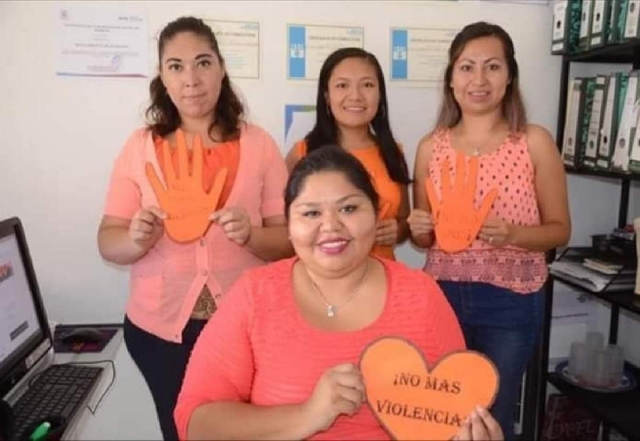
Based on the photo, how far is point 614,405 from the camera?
2270 mm

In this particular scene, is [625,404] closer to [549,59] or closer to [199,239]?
[549,59]

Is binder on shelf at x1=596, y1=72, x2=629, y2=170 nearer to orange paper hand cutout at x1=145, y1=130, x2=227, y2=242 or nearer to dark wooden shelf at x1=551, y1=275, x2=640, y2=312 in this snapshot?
dark wooden shelf at x1=551, y1=275, x2=640, y2=312

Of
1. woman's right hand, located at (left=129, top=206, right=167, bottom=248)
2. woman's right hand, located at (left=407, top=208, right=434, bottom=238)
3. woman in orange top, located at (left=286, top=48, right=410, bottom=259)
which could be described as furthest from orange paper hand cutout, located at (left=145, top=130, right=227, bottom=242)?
woman's right hand, located at (left=407, top=208, right=434, bottom=238)

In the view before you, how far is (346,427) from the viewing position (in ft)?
3.94

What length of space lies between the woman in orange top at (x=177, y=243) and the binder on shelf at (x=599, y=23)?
1.33m

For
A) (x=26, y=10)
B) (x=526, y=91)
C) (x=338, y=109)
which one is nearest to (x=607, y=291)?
(x=526, y=91)

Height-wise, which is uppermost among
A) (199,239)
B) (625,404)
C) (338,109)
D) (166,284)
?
(338,109)

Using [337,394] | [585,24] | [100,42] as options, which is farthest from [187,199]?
Answer: [585,24]

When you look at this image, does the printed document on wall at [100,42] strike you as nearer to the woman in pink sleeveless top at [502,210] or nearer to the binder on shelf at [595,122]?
the woman in pink sleeveless top at [502,210]

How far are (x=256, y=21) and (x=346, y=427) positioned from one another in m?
1.63

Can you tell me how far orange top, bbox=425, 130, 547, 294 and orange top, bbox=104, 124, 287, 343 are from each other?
56 centimetres

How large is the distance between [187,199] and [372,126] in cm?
75

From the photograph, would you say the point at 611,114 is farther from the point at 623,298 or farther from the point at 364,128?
the point at 364,128

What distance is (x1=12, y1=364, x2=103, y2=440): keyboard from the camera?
1.50m
